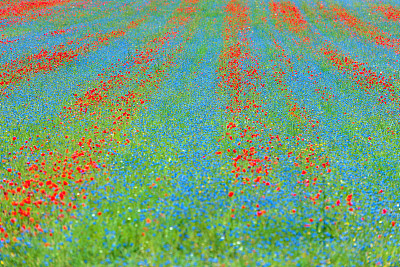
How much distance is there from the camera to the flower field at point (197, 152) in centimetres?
431

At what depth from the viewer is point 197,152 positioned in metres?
6.54

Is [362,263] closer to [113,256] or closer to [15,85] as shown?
[113,256]

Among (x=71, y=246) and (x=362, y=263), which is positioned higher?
(x=71, y=246)

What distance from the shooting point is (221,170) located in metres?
5.91

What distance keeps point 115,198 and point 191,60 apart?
878 centimetres

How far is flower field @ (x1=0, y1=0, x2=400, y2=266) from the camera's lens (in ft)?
14.1

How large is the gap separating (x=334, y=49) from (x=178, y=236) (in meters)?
12.7

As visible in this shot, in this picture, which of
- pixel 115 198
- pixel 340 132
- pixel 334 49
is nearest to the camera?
pixel 115 198

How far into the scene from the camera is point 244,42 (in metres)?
15.6

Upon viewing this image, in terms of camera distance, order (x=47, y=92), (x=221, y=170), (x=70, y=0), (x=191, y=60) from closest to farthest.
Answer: (x=221, y=170)
(x=47, y=92)
(x=191, y=60)
(x=70, y=0)

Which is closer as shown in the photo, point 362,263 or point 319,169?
point 362,263

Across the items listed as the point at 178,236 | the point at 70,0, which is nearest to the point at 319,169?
the point at 178,236

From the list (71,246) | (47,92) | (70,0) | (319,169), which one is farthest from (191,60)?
(70,0)

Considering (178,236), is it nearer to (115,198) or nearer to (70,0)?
(115,198)
